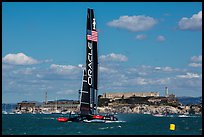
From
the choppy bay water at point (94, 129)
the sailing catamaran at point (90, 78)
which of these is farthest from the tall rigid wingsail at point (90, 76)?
the choppy bay water at point (94, 129)

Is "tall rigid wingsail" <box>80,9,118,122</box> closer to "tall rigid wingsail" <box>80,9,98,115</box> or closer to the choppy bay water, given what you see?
"tall rigid wingsail" <box>80,9,98,115</box>

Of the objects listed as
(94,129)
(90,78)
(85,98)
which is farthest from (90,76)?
(94,129)

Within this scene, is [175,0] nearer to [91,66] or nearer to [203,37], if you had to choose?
[203,37]

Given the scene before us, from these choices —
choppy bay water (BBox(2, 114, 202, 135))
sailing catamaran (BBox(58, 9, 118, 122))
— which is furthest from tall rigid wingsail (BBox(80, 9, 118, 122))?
choppy bay water (BBox(2, 114, 202, 135))

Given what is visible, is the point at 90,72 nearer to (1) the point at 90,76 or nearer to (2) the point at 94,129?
(1) the point at 90,76

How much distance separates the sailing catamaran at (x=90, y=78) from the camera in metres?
92.2

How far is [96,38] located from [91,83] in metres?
7.05

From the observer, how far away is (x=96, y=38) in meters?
93.2

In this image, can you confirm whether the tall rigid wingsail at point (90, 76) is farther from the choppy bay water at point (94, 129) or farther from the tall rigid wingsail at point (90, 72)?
the choppy bay water at point (94, 129)

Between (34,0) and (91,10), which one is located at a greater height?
(91,10)

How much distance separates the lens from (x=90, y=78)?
92312 millimetres

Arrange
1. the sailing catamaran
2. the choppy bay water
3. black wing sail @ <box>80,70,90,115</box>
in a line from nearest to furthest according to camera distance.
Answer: the choppy bay water → the sailing catamaran → black wing sail @ <box>80,70,90,115</box>

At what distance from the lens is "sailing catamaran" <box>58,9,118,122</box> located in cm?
9219

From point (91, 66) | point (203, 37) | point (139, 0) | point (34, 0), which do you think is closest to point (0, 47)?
point (34, 0)
